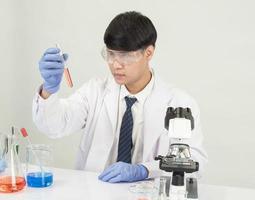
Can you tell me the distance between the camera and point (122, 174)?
1.69 m

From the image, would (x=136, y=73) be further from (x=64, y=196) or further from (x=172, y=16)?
(x=172, y=16)

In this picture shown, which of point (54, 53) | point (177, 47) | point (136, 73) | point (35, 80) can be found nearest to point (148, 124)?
point (136, 73)

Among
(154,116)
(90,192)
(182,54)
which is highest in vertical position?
(182,54)

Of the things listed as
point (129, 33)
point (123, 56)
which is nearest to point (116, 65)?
point (123, 56)

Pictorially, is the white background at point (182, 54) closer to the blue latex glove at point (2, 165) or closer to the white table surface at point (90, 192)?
the blue latex glove at point (2, 165)

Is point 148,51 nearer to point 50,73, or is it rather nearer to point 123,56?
point 123,56

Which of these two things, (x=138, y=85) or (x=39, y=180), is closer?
(x=39, y=180)

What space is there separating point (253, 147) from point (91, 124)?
1.27 metres

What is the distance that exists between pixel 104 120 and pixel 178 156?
885 mm

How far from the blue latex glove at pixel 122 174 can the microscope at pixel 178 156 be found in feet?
1.16

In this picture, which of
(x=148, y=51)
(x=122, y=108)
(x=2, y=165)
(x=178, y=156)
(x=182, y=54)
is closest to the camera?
(x=178, y=156)

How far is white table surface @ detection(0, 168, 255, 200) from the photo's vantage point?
1500 mm

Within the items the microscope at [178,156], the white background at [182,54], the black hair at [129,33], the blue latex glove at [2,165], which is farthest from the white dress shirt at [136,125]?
the white background at [182,54]

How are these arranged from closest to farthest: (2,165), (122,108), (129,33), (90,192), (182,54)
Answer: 1. (90,192)
2. (2,165)
3. (129,33)
4. (122,108)
5. (182,54)
